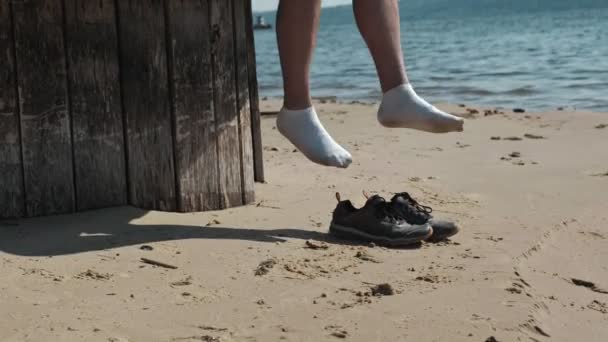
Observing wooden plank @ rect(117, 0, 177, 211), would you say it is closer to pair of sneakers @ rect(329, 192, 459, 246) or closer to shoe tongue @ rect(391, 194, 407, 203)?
pair of sneakers @ rect(329, 192, 459, 246)

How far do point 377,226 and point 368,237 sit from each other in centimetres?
5

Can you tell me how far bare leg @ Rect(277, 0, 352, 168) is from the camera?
3.48 meters

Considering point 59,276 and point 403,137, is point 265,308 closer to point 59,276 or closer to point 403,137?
point 59,276

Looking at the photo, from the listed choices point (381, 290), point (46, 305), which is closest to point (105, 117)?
point (46, 305)

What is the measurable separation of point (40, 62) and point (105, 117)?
31 centimetres

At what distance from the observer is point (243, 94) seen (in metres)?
3.74

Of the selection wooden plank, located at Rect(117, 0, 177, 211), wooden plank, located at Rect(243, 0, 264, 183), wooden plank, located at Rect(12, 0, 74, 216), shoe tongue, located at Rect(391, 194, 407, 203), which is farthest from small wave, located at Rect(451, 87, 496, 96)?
wooden plank, located at Rect(12, 0, 74, 216)

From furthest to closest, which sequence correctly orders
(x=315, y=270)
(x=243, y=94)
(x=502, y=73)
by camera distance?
(x=502, y=73), (x=243, y=94), (x=315, y=270)

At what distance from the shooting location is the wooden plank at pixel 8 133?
333cm

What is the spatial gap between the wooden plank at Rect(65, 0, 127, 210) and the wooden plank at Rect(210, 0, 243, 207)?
1.29 feet

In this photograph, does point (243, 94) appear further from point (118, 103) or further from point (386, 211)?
point (386, 211)

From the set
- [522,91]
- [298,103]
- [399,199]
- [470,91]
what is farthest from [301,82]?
[470,91]

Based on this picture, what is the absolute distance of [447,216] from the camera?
388 centimetres

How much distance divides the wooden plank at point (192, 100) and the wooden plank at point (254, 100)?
0.33 m
